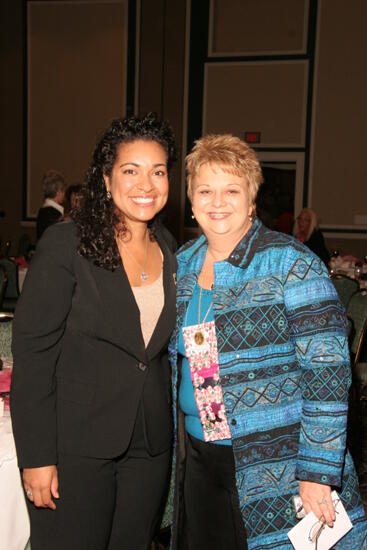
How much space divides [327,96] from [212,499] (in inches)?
346

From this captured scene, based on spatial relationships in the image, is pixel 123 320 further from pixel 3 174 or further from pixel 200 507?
pixel 3 174

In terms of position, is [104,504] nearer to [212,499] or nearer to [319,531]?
[212,499]

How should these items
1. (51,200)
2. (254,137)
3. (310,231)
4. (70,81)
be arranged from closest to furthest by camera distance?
1. (51,200)
2. (310,231)
3. (254,137)
4. (70,81)

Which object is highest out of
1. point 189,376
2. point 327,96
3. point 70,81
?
point 70,81

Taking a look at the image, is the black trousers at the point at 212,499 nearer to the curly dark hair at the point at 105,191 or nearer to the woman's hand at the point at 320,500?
the woman's hand at the point at 320,500

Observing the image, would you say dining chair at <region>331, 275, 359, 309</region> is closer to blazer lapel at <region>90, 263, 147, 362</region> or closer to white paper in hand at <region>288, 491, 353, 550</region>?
white paper in hand at <region>288, 491, 353, 550</region>

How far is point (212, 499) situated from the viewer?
174cm

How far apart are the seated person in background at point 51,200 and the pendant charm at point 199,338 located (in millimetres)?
4286

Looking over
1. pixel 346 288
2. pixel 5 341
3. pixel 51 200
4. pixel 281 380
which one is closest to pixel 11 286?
pixel 51 200

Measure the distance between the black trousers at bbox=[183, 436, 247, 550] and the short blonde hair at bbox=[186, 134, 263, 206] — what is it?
2.52 ft

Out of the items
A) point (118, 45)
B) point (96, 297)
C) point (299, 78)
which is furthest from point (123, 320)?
point (118, 45)

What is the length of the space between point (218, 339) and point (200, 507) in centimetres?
58

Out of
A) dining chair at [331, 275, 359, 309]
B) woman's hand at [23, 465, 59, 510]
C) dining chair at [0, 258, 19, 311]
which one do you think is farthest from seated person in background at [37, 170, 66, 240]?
woman's hand at [23, 465, 59, 510]

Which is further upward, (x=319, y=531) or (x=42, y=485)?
(x=42, y=485)
